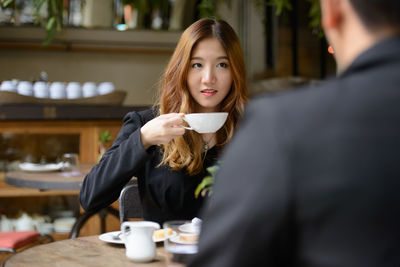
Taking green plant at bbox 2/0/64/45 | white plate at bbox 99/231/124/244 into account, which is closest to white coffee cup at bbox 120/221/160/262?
white plate at bbox 99/231/124/244

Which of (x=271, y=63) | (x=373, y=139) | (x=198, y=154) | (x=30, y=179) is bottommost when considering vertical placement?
(x=30, y=179)

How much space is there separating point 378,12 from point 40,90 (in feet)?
10.4

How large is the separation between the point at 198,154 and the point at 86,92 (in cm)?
210

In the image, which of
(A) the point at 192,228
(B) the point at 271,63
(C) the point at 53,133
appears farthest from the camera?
(B) the point at 271,63

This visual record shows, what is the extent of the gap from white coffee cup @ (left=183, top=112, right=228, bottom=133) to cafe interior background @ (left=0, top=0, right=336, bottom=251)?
1922 millimetres

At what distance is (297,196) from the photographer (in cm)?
52

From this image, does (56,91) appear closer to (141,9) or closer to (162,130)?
(141,9)

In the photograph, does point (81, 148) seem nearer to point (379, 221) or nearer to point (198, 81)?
point (198, 81)

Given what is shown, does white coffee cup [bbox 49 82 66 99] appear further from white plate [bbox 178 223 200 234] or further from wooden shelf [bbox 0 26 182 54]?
white plate [bbox 178 223 200 234]

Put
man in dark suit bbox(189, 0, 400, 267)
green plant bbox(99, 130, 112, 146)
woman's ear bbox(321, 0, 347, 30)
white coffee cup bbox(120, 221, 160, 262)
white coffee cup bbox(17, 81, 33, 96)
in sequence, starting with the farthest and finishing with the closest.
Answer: white coffee cup bbox(17, 81, 33, 96) → green plant bbox(99, 130, 112, 146) → white coffee cup bbox(120, 221, 160, 262) → woman's ear bbox(321, 0, 347, 30) → man in dark suit bbox(189, 0, 400, 267)

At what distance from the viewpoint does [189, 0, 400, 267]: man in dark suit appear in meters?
0.52

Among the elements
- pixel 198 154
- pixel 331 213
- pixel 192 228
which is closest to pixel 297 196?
pixel 331 213

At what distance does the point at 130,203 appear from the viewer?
1777mm

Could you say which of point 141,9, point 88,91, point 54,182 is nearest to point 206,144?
point 54,182
